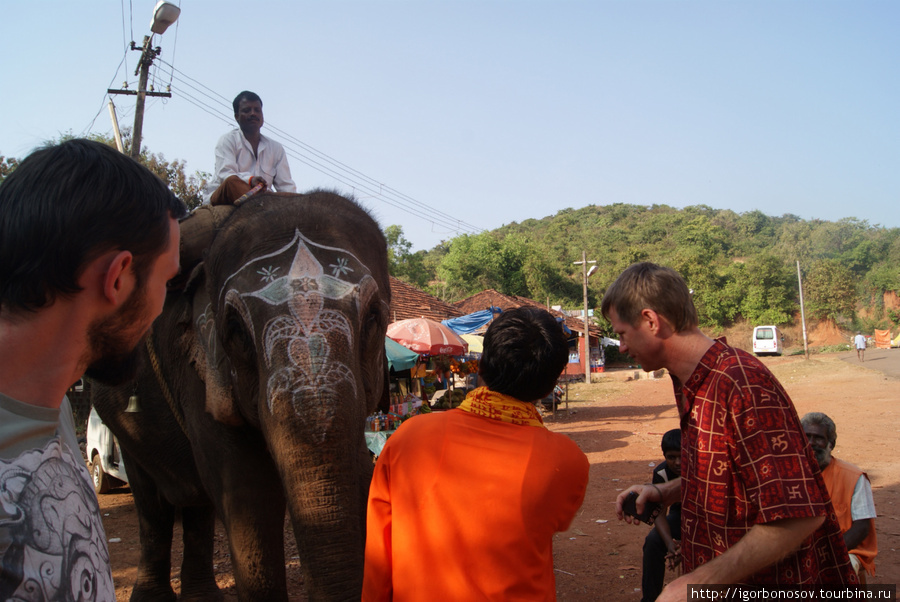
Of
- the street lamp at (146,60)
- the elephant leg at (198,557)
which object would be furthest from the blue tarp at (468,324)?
the elephant leg at (198,557)

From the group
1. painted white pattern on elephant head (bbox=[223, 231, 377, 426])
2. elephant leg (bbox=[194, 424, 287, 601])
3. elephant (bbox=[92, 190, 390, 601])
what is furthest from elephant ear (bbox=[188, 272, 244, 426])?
painted white pattern on elephant head (bbox=[223, 231, 377, 426])

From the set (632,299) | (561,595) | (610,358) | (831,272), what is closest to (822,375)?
(610,358)

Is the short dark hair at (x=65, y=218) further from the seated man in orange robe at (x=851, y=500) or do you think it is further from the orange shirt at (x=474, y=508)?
the seated man in orange robe at (x=851, y=500)

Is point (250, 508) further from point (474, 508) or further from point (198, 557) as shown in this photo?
point (198, 557)

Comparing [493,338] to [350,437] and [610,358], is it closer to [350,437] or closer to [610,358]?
[350,437]

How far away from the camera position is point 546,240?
308ft

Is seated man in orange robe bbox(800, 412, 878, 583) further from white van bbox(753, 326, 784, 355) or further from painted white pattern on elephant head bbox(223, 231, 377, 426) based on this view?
white van bbox(753, 326, 784, 355)

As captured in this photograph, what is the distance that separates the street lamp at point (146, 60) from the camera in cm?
1209

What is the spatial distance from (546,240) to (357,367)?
9257 cm

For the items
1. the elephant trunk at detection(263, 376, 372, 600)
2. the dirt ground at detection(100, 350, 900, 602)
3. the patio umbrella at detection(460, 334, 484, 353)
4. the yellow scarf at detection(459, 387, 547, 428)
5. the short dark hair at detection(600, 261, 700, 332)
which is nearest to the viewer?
the yellow scarf at detection(459, 387, 547, 428)

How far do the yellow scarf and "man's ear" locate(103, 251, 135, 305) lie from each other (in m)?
1.03

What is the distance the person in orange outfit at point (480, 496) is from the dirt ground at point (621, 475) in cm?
397

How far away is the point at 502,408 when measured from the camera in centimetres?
200

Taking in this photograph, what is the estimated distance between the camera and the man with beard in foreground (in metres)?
1.13
